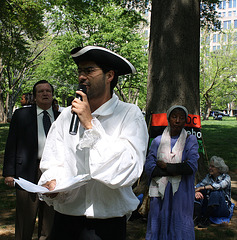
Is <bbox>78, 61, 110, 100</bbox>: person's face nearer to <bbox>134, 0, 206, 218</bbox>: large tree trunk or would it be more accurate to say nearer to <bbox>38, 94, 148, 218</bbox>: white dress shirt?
<bbox>38, 94, 148, 218</bbox>: white dress shirt

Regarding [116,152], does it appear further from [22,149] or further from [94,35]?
[94,35]

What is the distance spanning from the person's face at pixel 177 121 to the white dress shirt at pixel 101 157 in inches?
81.6

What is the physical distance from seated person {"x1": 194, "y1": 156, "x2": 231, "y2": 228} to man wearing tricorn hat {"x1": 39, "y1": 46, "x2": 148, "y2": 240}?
3.37m

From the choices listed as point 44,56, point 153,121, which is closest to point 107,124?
point 153,121

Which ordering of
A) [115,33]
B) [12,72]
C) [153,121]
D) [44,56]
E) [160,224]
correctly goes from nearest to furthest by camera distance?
1. [160,224]
2. [153,121]
3. [115,33]
4. [44,56]
5. [12,72]

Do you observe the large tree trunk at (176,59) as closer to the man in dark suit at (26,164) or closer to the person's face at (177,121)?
the person's face at (177,121)

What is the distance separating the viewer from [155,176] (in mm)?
4191

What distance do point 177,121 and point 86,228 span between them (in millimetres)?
2404

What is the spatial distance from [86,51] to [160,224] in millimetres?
2696

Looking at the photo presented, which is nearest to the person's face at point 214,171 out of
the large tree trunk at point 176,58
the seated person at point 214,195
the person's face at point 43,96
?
the seated person at point 214,195

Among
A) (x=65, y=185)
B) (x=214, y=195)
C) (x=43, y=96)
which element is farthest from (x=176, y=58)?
(x=65, y=185)

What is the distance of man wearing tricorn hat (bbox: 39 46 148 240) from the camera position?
2082mm

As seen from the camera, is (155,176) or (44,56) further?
(44,56)

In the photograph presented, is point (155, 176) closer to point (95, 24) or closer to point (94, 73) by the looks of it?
point (94, 73)
